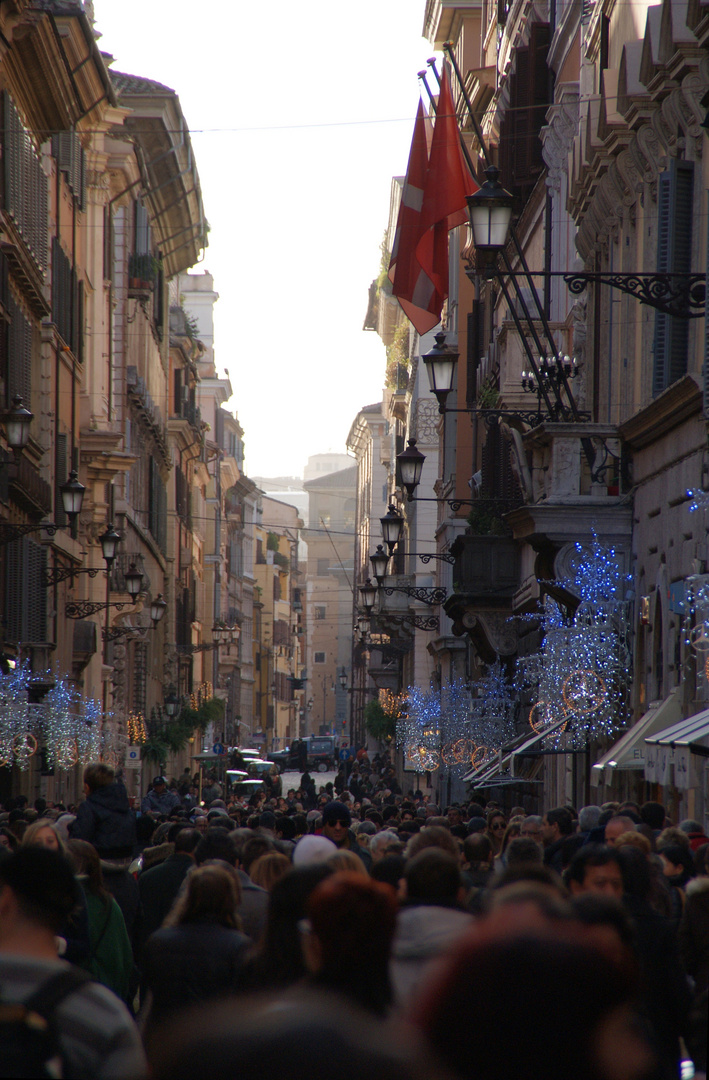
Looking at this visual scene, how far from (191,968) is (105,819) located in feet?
16.0

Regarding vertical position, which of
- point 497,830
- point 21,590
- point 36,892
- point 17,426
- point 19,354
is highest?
point 19,354

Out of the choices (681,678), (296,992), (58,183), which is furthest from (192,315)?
(296,992)

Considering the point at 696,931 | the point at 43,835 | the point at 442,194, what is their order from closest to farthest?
the point at 696,931 < the point at 43,835 < the point at 442,194

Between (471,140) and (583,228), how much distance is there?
78.9 ft

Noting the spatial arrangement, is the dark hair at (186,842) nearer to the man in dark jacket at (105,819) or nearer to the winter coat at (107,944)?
the man in dark jacket at (105,819)

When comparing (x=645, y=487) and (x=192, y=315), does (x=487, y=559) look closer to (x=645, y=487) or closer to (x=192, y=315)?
(x=645, y=487)

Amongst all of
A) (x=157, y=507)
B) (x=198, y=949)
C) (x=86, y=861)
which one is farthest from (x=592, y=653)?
(x=157, y=507)

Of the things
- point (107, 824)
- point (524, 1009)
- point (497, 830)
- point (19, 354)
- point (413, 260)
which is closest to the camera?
point (524, 1009)

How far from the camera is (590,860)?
6.65 m

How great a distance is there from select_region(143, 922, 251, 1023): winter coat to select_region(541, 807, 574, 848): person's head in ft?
21.8

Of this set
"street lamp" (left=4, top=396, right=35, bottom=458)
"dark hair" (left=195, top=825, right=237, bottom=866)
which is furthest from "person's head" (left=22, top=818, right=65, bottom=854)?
"street lamp" (left=4, top=396, right=35, bottom=458)

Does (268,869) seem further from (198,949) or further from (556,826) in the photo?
(556,826)

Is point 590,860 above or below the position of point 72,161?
below

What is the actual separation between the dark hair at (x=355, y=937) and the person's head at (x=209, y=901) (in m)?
2.43
